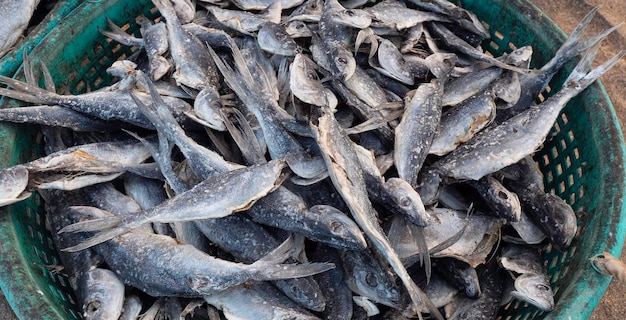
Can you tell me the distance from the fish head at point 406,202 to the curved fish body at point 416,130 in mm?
126

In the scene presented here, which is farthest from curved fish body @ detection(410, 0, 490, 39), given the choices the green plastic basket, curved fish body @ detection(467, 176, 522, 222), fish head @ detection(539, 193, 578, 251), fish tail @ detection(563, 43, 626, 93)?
fish head @ detection(539, 193, 578, 251)

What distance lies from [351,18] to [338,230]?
1.09 metres

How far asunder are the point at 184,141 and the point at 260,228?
0.47 metres

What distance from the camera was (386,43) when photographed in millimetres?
2500

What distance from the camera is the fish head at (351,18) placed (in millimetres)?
2412

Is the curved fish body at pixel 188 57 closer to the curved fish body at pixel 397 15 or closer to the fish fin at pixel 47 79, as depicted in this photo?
the fish fin at pixel 47 79

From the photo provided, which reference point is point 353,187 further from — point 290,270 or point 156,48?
point 156,48

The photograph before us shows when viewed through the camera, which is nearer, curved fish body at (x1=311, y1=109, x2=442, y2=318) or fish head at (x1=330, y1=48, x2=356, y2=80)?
curved fish body at (x1=311, y1=109, x2=442, y2=318)

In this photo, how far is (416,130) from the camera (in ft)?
7.09

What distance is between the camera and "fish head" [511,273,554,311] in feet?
6.38

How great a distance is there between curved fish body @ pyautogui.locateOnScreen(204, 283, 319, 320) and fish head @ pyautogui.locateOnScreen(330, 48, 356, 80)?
0.98 meters

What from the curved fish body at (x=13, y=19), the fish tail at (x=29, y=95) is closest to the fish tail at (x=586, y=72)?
the fish tail at (x=29, y=95)

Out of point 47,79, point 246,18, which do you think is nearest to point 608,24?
point 246,18

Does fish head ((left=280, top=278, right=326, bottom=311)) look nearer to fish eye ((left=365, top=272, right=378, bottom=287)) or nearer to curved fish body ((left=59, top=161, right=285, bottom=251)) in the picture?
fish eye ((left=365, top=272, right=378, bottom=287))
